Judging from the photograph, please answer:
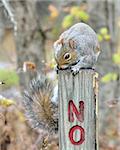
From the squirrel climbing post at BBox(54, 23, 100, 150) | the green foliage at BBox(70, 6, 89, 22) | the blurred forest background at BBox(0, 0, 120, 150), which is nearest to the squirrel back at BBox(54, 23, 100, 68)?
the squirrel climbing post at BBox(54, 23, 100, 150)

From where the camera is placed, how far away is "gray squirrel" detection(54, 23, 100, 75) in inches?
102

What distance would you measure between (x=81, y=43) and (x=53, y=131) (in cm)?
62

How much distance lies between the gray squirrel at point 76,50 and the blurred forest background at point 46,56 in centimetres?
63

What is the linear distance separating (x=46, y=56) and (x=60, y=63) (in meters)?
3.73

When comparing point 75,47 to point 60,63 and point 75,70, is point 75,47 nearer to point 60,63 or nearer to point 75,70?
point 60,63

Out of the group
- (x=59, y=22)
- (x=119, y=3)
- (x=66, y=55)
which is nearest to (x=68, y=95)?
(x=66, y=55)

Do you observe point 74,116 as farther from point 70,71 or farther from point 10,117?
point 10,117

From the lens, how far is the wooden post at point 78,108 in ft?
7.87

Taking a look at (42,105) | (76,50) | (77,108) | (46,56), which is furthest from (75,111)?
(46,56)

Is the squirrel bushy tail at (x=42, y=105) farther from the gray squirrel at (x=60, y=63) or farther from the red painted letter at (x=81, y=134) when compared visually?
the red painted letter at (x=81, y=134)

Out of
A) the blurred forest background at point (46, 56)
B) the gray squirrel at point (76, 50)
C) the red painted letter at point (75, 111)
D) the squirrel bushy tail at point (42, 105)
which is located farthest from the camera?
the blurred forest background at point (46, 56)

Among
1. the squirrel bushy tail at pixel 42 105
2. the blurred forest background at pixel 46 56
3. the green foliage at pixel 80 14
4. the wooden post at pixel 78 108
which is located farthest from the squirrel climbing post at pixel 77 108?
the green foliage at pixel 80 14

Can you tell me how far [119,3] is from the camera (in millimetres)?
7184

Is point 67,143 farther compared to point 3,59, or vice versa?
point 3,59
